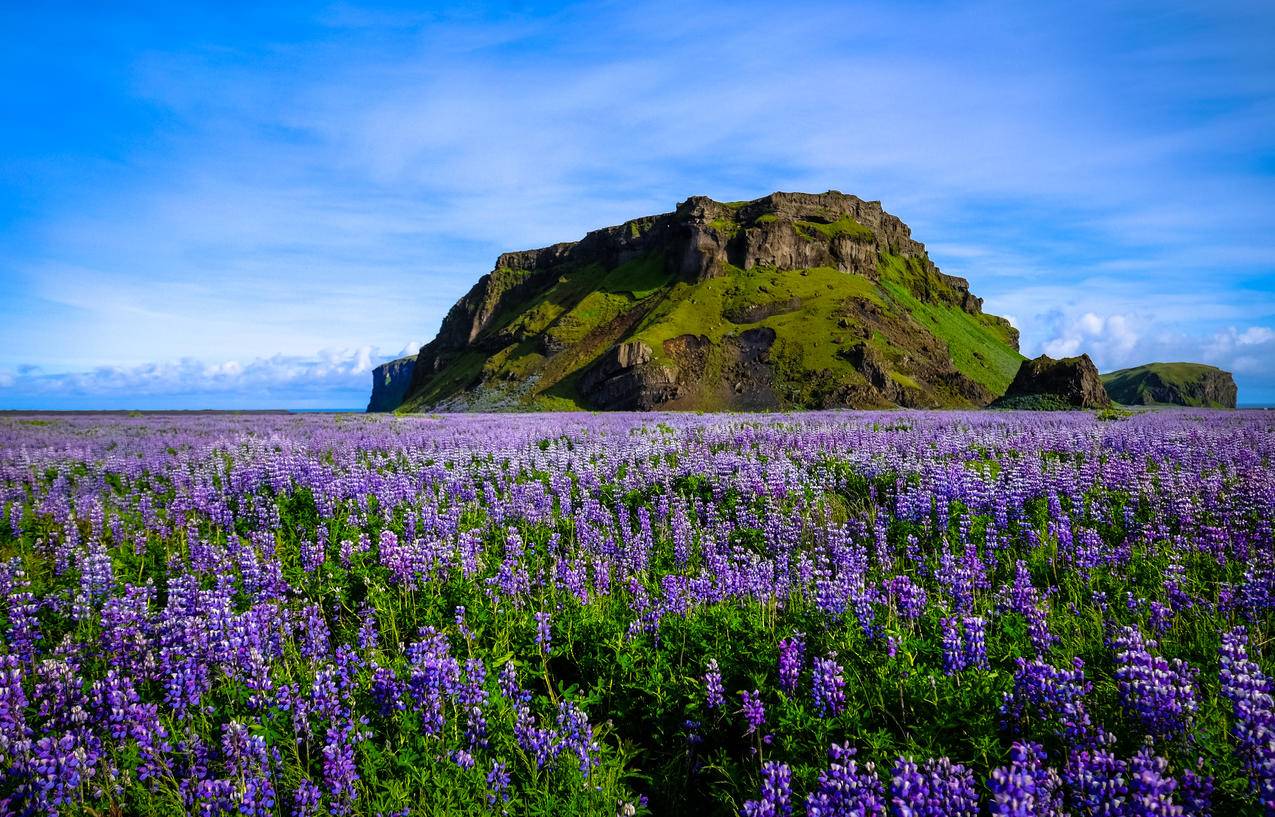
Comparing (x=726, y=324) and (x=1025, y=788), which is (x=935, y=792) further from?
(x=726, y=324)

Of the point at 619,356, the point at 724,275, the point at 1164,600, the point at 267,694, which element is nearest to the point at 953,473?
the point at 1164,600

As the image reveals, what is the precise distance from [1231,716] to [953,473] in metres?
5.48

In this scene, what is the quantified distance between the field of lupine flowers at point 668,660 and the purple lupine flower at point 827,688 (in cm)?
2

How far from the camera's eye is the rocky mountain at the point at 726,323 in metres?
94.2

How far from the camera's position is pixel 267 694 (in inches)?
160

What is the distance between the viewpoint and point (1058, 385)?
52.9 meters

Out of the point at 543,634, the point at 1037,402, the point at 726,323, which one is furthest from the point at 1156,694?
the point at 726,323

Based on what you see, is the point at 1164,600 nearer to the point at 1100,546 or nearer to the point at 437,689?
the point at 1100,546

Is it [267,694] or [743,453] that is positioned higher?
[743,453]

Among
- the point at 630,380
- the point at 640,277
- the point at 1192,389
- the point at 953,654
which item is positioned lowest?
the point at 953,654

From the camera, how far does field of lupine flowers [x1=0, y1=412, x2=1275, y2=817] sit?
315 cm

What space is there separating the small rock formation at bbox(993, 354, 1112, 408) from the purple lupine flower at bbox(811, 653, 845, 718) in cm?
4995

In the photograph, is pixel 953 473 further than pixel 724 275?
No

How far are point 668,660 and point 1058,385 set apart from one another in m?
59.9
